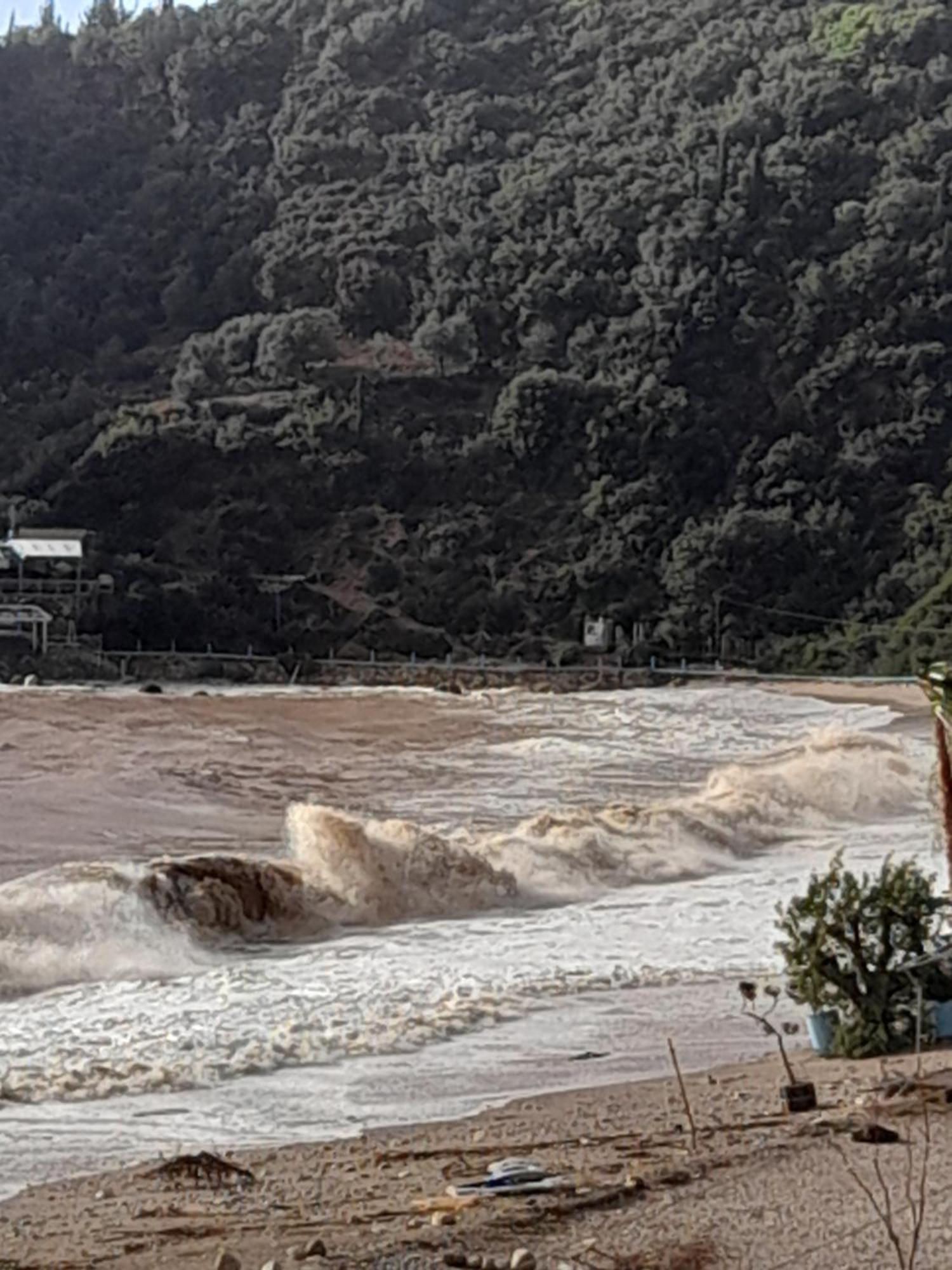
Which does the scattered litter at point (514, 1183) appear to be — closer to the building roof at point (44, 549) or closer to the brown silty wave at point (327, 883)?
the brown silty wave at point (327, 883)

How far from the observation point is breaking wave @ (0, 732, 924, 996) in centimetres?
1066

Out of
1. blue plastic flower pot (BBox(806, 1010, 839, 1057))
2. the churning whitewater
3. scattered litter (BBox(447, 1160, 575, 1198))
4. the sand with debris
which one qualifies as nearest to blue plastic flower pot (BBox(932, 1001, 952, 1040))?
blue plastic flower pot (BBox(806, 1010, 839, 1057))

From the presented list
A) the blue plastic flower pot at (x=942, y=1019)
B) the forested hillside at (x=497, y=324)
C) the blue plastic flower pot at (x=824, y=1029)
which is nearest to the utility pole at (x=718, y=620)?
the forested hillside at (x=497, y=324)

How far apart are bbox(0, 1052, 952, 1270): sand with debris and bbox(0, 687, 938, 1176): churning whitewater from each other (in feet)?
2.21

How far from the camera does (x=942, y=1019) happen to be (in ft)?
23.7

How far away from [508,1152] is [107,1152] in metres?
1.45

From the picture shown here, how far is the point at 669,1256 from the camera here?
426 cm

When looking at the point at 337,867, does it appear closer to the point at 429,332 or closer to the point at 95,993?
the point at 95,993

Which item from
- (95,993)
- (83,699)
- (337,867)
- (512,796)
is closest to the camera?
(95,993)

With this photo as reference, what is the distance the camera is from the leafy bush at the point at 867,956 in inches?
282

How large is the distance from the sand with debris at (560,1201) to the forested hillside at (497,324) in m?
48.8

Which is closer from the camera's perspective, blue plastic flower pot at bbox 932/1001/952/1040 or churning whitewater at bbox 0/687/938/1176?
blue plastic flower pot at bbox 932/1001/952/1040

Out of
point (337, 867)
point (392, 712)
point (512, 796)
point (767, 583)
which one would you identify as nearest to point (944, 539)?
point (767, 583)

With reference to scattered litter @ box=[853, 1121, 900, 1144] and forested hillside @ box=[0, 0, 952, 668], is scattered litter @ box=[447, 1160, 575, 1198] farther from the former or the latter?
forested hillside @ box=[0, 0, 952, 668]
